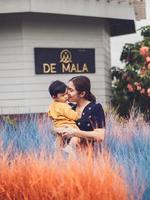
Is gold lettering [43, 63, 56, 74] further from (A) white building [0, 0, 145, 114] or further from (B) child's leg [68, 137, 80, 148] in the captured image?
(B) child's leg [68, 137, 80, 148]

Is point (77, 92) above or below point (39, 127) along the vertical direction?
above

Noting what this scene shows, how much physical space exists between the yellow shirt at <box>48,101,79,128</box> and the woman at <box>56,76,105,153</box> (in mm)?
478

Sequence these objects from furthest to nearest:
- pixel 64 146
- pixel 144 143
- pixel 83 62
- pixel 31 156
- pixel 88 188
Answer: pixel 83 62 < pixel 144 143 < pixel 64 146 < pixel 31 156 < pixel 88 188

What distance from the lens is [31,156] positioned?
18.3 feet

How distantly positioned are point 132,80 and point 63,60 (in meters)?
2.15

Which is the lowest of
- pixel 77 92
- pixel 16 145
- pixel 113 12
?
pixel 16 145

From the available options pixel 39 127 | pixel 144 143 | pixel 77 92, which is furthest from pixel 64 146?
pixel 39 127

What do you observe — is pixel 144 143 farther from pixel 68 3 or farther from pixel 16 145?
pixel 68 3

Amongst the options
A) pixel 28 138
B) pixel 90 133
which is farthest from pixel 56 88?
pixel 90 133

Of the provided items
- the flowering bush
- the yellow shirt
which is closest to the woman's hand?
the yellow shirt

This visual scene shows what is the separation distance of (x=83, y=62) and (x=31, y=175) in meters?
10.5

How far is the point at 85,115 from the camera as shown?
601cm

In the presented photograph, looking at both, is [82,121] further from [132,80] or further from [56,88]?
[132,80]

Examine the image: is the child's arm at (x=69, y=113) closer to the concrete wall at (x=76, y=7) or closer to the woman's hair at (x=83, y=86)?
the woman's hair at (x=83, y=86)
